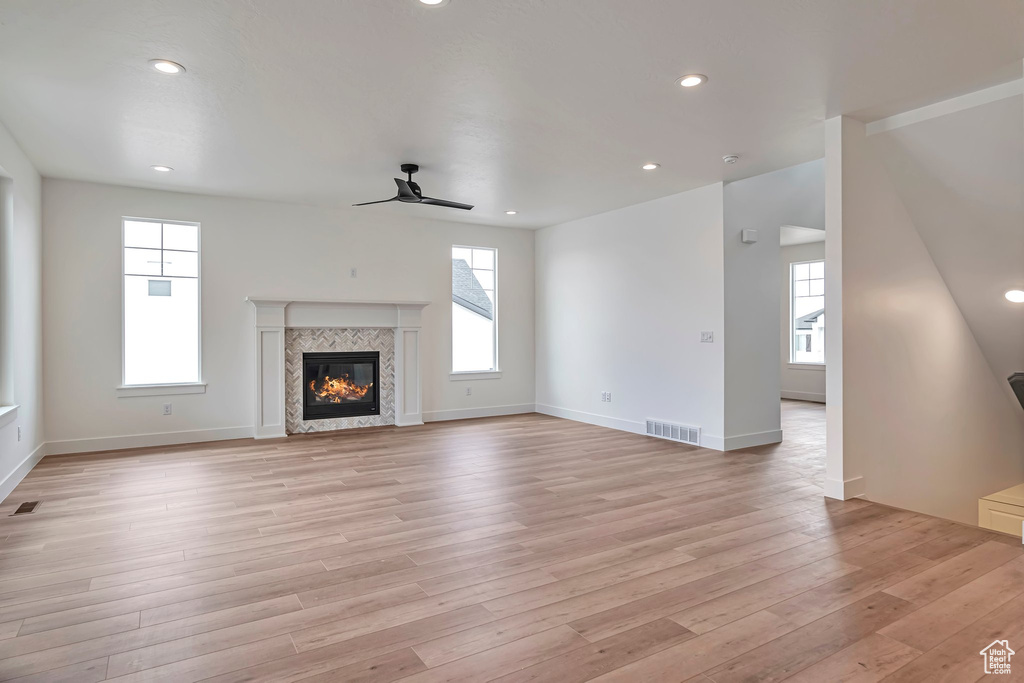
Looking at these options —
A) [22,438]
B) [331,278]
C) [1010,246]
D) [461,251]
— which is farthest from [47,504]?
[1010,246]

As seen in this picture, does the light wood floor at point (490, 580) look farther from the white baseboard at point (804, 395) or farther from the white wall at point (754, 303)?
the white baseboard at point (804, 395)

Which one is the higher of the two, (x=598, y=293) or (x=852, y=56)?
(x=852, y=56)

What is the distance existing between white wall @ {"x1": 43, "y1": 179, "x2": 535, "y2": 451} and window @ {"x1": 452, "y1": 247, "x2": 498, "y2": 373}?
13cm

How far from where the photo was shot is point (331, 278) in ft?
23.4

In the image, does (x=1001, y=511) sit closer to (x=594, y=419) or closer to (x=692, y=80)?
(x=594, y=419)

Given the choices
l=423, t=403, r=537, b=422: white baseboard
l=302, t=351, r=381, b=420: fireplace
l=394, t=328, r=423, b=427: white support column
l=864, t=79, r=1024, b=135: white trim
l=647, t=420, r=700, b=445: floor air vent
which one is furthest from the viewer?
l=423, t=403, r=537, b=422: white baseboard

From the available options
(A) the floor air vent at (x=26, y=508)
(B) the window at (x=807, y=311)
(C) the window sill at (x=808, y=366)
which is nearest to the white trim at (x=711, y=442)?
(C) the window sill at (x=808, y=366)

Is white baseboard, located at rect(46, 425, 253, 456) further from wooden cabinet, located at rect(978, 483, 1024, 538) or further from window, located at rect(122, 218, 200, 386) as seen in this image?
wooden cabinet, located at rect(978, 483, 1024, 538)

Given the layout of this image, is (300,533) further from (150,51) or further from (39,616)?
(150,51)

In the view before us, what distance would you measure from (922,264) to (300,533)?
4937 millimetres

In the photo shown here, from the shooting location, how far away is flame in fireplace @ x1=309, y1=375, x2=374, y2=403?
7.16 meters

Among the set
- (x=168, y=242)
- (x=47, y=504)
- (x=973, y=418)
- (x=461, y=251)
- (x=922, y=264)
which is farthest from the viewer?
(x=461, y=251)

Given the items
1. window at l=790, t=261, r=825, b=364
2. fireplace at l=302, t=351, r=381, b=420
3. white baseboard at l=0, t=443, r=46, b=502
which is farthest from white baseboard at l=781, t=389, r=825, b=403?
white baseboard at l=0, t=443, r=46, b=502

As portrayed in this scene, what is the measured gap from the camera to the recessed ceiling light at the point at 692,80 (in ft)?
11.1
